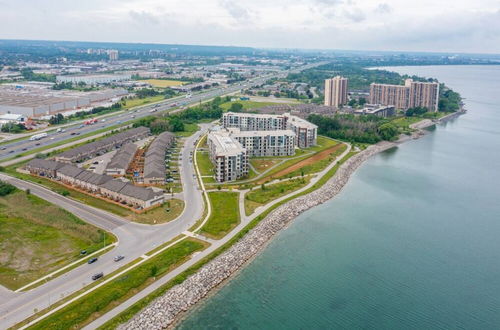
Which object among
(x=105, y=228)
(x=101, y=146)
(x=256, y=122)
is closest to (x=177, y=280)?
(x=105, y=228)

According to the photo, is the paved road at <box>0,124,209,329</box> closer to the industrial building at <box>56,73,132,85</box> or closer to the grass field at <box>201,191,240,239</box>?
the grass field at <box>201,191,240,239</box>

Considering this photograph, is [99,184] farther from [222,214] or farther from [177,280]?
[177,280]

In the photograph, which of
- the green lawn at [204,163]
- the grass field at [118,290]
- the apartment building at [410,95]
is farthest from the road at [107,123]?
the apartment building at [410,95]

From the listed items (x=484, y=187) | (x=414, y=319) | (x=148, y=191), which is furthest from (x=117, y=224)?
(x=484, y=187)

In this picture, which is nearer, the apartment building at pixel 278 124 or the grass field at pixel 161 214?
the grass field at pixel 161 214

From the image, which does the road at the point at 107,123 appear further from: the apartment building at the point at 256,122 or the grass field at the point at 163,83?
the apartment building at the point at 256,122

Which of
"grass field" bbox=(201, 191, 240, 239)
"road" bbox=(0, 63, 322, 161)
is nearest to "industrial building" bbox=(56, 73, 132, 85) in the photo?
"road" bbox=(0, 63, 322, 161)
